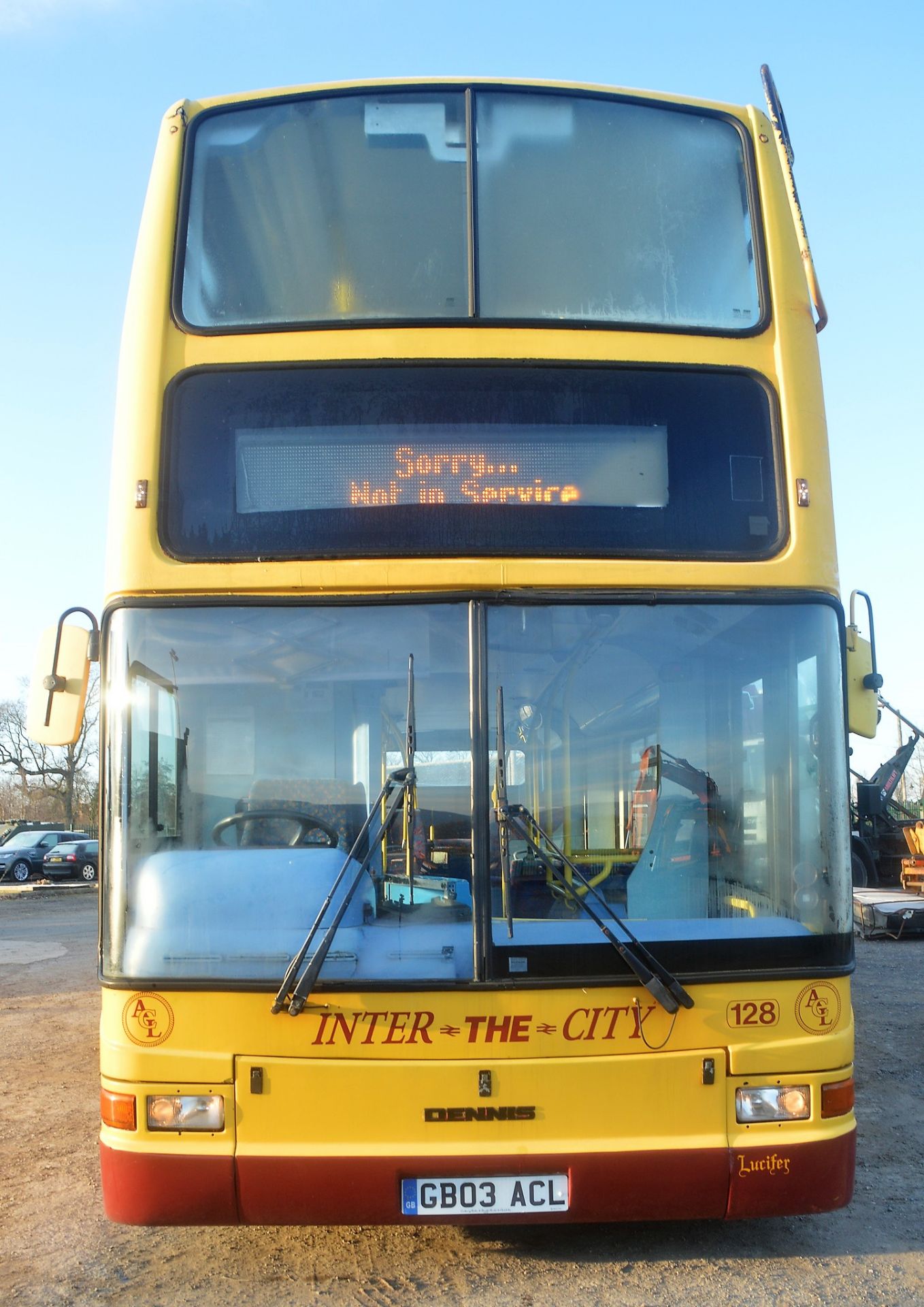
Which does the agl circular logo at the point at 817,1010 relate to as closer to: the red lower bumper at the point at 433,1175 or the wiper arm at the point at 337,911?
the red lower bumper at the point at 433,1175

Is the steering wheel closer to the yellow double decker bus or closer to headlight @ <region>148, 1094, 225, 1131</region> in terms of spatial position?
the yellow double decker bus

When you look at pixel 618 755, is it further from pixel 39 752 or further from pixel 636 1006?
pixel 39 752

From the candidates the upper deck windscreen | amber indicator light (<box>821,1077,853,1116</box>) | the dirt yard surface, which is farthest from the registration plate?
the upper deck windscreen

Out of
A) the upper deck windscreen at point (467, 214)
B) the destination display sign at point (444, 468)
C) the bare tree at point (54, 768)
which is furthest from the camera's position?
the bare tree at point (54, 768)

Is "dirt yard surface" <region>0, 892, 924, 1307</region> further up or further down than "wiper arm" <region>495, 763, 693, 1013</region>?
further down

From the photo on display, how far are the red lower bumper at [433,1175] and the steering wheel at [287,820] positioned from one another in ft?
3.41

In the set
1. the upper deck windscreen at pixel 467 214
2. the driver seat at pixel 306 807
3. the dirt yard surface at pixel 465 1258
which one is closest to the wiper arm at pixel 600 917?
the driver seat at pixel 306 807

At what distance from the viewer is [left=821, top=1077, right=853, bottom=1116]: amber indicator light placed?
13.8ft

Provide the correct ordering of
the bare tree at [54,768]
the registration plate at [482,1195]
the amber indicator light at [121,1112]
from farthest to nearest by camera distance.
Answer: the bare tree at [54,768]
the amber indicator light at [121,1112]
the registration plate at [482,1195]

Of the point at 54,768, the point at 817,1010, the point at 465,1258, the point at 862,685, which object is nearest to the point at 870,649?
the point at 862,685

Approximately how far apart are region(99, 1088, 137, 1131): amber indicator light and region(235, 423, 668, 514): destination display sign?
2066 millimetres

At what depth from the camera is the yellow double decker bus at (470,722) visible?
13.5ft

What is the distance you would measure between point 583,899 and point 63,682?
211 cm

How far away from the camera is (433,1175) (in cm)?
407
